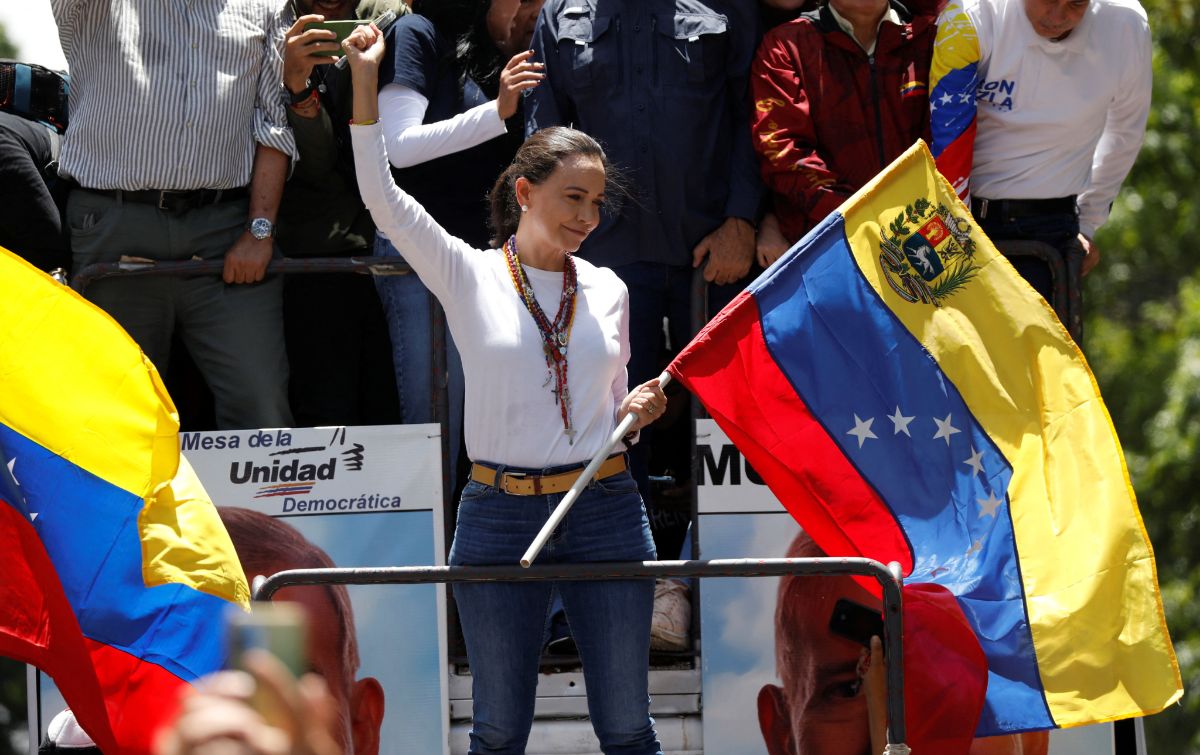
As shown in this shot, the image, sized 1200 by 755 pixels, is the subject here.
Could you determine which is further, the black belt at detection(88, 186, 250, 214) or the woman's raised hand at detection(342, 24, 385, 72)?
the black belt at detection(88, 186, 250, 214)

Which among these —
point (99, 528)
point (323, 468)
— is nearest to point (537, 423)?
point (99, 528)

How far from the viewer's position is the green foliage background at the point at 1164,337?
18406 mm

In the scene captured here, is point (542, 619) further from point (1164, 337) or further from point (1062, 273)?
point (1164, 337)

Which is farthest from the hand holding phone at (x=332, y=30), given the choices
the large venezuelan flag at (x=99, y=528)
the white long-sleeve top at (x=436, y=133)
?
the large venezuelan flag at (x=99, y=528)

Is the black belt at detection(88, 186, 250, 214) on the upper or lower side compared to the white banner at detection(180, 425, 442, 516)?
upper

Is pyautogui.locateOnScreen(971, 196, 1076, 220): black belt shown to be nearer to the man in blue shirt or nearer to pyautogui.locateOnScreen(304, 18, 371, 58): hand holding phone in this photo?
the man in blue shirt

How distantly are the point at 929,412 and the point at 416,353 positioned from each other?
1.93 m

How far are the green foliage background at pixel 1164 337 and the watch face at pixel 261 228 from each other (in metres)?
12.3

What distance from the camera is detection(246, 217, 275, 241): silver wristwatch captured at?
21.3 feet

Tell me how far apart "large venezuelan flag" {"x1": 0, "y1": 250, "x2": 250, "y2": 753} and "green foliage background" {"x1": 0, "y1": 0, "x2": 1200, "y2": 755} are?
13.0 m

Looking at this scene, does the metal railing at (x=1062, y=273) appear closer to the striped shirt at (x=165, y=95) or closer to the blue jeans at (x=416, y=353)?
the blue jeans at (x=416, y=353)

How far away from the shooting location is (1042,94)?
6.38 metres

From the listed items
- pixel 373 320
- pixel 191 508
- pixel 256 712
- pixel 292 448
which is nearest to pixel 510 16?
pixel 373 320

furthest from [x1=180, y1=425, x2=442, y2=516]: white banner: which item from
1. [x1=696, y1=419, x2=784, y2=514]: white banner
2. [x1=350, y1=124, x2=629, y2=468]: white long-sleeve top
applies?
[x1=350, y1=124, x2=629, y2=468]: white long-sleeve top
